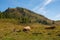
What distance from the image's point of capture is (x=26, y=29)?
47000mm

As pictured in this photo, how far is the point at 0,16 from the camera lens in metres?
134

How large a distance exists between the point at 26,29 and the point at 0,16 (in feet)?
296

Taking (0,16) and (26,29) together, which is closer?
(26,29)
